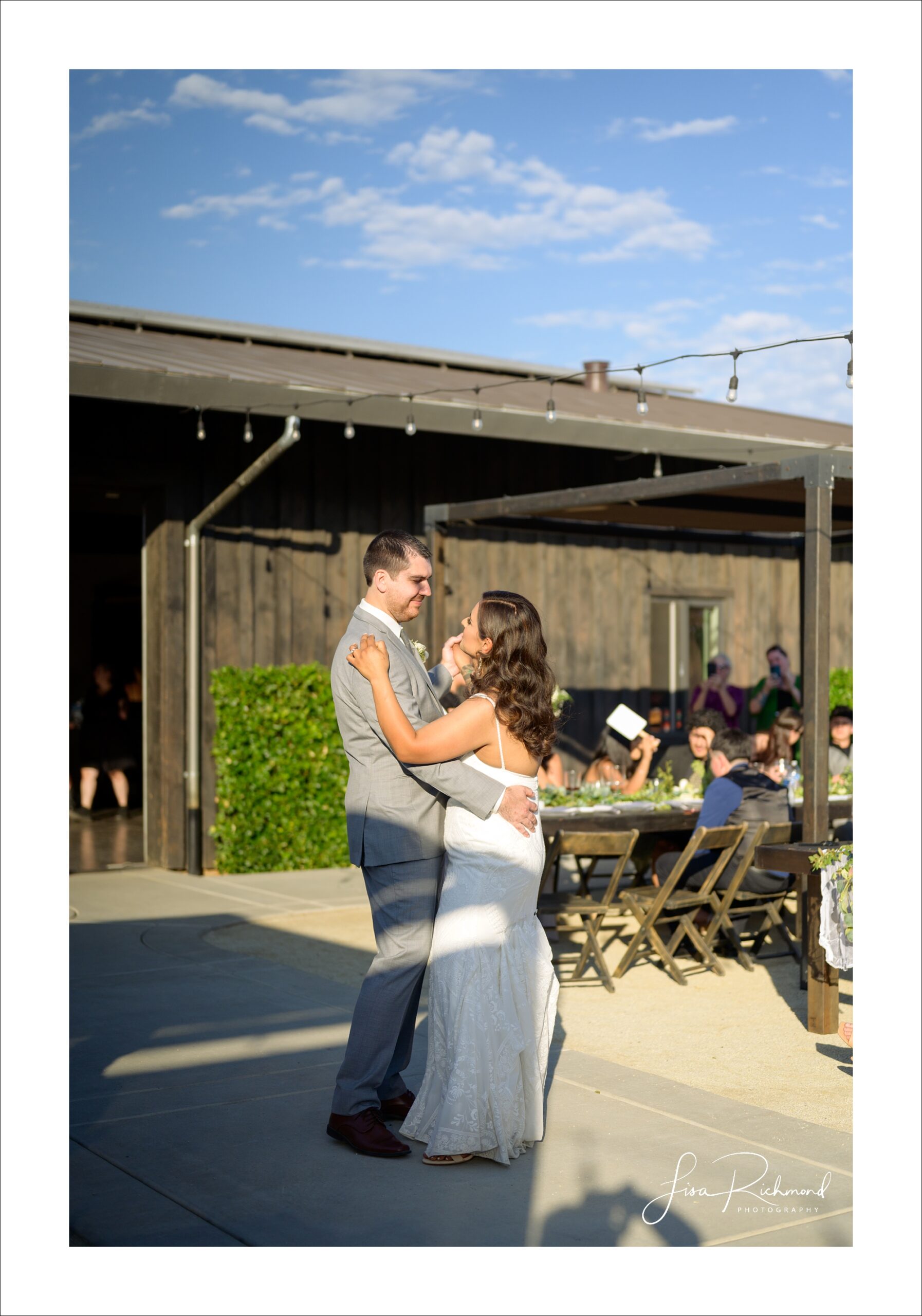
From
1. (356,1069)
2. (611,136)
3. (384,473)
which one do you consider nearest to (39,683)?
(356,1069)

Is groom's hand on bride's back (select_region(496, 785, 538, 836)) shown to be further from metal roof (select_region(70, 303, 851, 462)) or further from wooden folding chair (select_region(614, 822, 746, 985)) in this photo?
metal roof (select_region(70, 303, 851, 462))

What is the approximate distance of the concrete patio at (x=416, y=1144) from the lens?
3.75m

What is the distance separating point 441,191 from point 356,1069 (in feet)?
30.5

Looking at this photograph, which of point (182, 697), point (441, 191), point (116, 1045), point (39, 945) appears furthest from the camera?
point (441, 191)

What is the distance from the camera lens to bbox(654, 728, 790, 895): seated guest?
24.9 ft

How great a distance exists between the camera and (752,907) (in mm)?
7711

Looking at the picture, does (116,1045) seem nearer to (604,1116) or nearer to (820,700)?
(604,1116)

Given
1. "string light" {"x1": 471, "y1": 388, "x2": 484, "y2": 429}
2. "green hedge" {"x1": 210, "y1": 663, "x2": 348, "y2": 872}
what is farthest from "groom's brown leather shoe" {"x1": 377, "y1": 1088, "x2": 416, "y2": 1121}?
"string light" {"x1": 471, "y1": 388, "x2": 484, "y2": 429}

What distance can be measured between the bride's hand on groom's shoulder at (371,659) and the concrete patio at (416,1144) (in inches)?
64.2

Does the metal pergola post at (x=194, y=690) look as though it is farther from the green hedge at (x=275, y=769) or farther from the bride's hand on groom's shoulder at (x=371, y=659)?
the bride's hand on groom's shoulder at (x=371, y=659)

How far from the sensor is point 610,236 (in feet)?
39.9

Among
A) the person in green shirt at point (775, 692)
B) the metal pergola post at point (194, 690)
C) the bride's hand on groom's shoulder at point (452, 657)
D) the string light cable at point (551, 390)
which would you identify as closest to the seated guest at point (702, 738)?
the string light cable at point (551, 390)

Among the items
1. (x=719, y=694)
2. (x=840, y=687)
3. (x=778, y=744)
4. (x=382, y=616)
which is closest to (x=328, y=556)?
(x=719, y=694)

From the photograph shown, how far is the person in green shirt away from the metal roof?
2.05 metres
